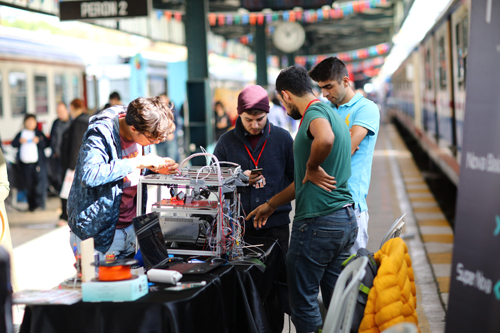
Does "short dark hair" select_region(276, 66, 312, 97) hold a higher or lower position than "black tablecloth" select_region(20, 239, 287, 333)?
higher

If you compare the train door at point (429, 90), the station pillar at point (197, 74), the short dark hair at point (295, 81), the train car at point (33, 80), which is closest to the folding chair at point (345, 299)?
the short dark hair at point (295, 81)

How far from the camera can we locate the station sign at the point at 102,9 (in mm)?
6570

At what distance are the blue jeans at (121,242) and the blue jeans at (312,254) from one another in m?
0.91

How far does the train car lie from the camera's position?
10227 mm

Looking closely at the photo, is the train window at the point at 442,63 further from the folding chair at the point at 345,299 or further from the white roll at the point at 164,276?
the white roll at the point at 164,276

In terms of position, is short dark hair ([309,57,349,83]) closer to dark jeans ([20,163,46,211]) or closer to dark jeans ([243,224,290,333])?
dark jeans ([243,224,290,333])

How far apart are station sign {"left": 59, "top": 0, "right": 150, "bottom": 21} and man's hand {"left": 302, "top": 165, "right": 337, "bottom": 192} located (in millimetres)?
4452

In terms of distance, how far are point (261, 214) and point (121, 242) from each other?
2.75 ft

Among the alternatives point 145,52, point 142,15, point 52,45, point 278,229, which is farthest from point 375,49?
point 278,229

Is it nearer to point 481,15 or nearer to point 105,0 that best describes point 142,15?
point 105,0

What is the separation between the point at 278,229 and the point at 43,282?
9.64ft

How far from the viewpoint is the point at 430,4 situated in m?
7.73

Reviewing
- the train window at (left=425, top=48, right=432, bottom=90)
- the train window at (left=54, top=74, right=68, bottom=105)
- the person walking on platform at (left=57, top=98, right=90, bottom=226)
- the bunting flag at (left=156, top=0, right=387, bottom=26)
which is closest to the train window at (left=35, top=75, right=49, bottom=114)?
the train window at (left=54, top=74, right=68, bottom=105)

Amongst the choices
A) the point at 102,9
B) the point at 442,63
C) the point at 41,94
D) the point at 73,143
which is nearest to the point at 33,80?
the point at 41,94
